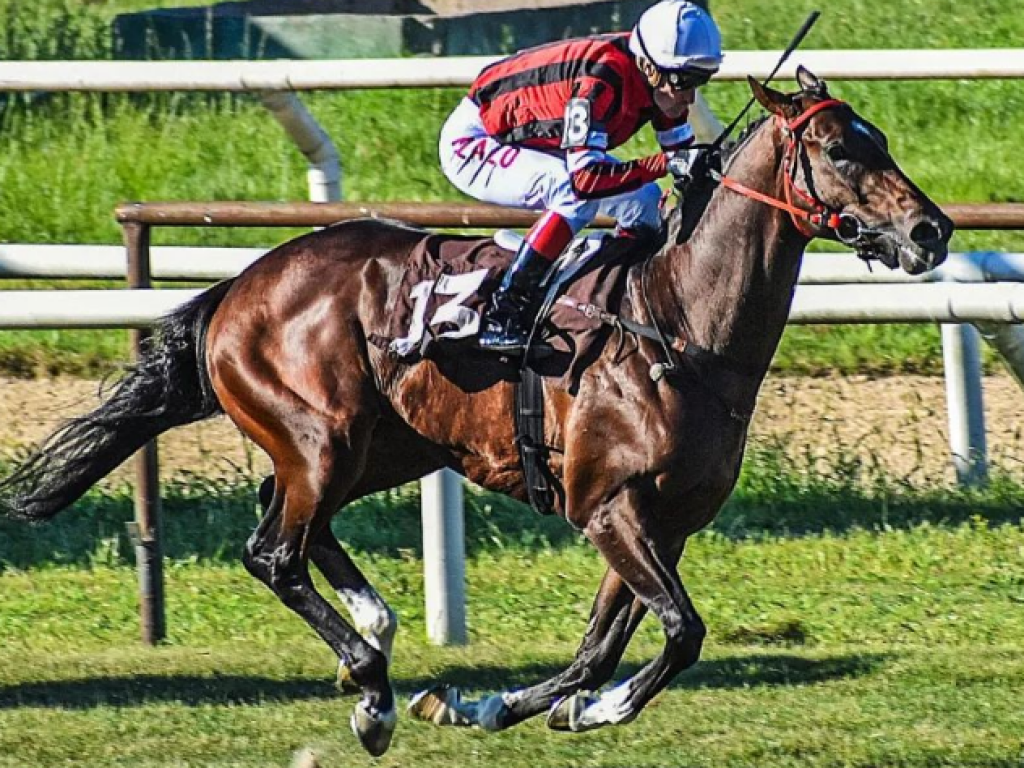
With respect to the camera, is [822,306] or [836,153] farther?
[822,306]

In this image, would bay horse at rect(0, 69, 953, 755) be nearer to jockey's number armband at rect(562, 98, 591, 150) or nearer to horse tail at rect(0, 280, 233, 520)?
horse tail at rect(0, 280, 233, 520)

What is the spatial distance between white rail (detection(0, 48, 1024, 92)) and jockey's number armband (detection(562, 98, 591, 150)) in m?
1.33

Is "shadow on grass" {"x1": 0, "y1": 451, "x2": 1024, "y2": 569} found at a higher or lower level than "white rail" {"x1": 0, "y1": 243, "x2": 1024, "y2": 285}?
lower

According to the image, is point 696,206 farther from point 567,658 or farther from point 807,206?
point 567,658

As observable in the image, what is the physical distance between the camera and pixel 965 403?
8062mm

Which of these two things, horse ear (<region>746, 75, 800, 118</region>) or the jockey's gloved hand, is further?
the jockey's gloved hand

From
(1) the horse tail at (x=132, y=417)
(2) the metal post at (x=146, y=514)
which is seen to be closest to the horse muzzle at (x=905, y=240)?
(1) the horse tail at (x=132, y=417)

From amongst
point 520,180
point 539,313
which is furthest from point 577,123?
point 539,313

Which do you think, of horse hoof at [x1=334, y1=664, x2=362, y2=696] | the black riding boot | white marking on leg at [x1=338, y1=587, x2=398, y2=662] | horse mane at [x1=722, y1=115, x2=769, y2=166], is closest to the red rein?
horse mane at [x1=722, y1=115, x2=769, y2=166]

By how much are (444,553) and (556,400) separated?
1.37m

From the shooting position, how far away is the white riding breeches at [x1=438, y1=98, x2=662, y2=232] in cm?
560

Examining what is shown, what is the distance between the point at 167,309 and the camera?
6.51 meters

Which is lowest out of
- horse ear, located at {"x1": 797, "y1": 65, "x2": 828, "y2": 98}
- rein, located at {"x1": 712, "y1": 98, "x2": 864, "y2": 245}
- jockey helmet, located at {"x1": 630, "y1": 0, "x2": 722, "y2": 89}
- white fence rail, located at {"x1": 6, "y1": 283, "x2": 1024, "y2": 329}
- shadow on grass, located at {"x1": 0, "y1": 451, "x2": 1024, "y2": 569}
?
shadow on grass, located at {"x1": 0, "y1": 451, "x2": 1024, "y2": 569}

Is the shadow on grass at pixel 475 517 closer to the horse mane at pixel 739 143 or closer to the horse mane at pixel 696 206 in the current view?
the horse mane at pixel 696 206
